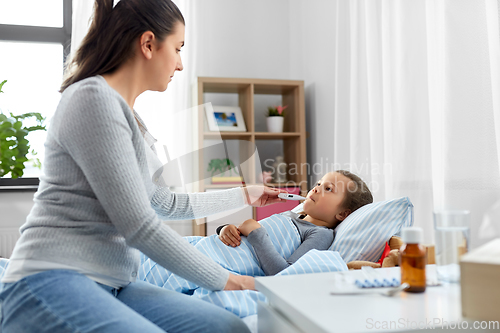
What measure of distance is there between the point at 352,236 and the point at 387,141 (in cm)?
86

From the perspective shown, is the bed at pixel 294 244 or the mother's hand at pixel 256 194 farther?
the mother's hand at pixel 256 194

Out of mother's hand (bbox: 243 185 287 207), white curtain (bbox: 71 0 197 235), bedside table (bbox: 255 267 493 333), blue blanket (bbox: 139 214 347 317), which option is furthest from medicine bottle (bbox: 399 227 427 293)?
white curtain (bbox: 71 0 197 235)

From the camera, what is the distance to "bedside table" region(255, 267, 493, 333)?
537 mm

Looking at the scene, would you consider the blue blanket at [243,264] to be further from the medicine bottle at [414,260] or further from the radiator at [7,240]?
the radiator at [7,240]

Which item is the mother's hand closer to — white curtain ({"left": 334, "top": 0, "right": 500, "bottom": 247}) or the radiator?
white curtain ({"left": 334, "top": 0, "right": 500, "bottom": 247})

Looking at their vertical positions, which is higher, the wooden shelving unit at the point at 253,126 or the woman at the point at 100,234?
the wooden shelving unit at the point at 253,126

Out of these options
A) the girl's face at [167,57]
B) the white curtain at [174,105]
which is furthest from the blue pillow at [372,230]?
the white curtain at [174,105]

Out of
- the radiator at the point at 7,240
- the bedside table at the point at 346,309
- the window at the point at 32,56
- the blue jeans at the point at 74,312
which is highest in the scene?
the window at the point at 32,56

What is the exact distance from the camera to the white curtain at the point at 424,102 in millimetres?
1544

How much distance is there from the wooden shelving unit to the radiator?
1.18 metres

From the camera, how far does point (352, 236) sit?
1.36m

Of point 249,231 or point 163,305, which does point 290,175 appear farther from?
point 163,305

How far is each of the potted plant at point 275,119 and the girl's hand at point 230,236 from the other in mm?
1767

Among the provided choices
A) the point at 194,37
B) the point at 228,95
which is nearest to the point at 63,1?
the point at 194,37
